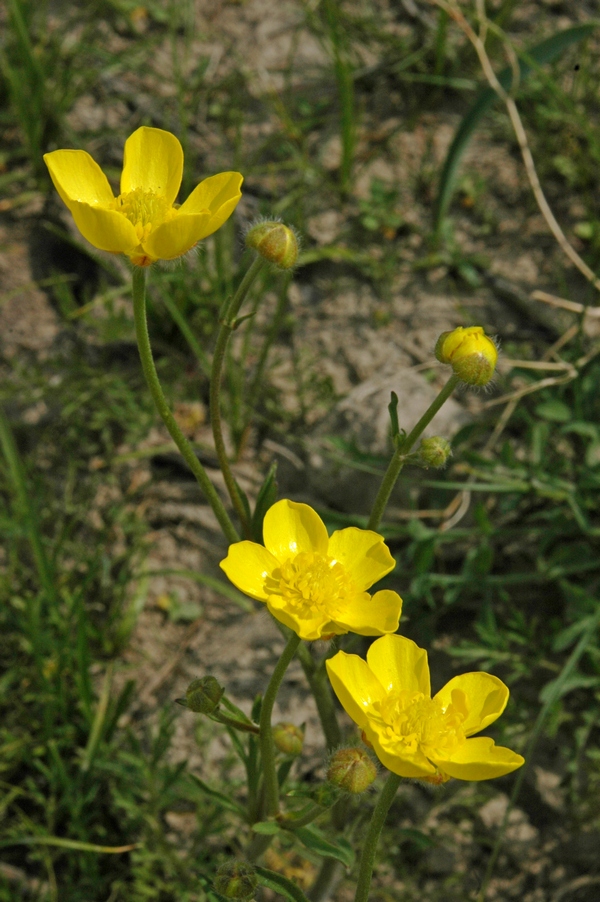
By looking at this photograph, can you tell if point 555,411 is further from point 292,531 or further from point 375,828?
point 375,828

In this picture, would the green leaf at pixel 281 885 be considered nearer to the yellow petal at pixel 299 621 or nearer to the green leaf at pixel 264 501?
the yellow petal at pixel 299 621

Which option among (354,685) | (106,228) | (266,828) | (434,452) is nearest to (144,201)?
(106,228)

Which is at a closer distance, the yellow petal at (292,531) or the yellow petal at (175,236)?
the yellow petal at (175,236)

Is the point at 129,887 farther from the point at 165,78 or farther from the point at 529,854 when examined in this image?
the point at 165,78

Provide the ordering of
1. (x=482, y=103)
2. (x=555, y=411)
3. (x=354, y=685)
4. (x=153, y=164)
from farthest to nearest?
(x=482, y=103) < (x=555, y=411) < (x=153, y=164) < (x=354, y=685)

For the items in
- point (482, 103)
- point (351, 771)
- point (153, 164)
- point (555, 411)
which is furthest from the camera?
point (482, 103)

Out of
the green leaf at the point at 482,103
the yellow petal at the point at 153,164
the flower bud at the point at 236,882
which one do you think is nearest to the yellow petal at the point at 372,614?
→ the flower bud at the point at 236,882

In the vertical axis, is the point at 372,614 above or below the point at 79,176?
below
